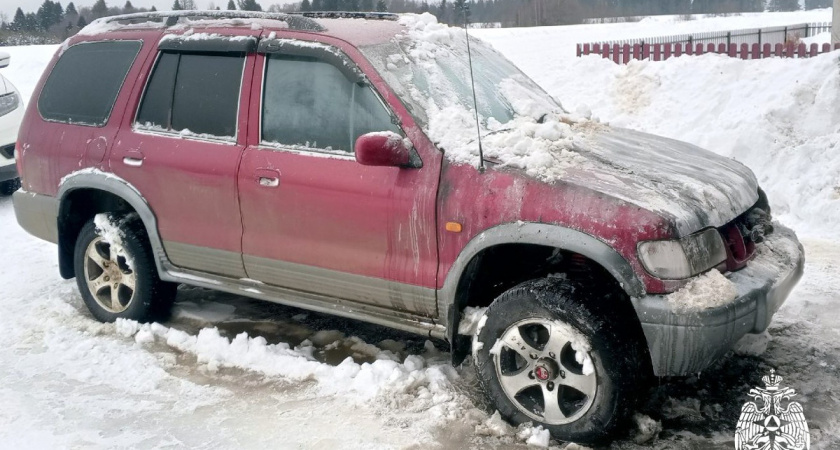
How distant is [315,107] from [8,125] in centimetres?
641

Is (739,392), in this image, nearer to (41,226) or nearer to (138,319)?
(138,319)

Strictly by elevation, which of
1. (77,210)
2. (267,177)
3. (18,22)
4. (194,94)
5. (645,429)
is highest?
(18,22)

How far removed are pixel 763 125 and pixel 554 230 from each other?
6.45 meters

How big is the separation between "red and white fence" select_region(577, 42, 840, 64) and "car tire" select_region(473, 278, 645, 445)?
35.3 feet

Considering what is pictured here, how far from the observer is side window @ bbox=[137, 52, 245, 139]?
444 centimetres

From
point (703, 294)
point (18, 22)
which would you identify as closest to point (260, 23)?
point (703, 294)

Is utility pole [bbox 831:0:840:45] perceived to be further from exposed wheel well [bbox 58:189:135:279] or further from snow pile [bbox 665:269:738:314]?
exposed wheel well [bbox 58:189:135:279]

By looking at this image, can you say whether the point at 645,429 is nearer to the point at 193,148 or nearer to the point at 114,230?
the point at 193,148

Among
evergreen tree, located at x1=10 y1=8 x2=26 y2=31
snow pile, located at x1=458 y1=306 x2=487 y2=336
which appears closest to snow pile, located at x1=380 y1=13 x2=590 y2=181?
snow pile, located at x1=458 y1=306 x2=487 y2=336

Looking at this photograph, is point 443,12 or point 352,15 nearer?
point 443,12

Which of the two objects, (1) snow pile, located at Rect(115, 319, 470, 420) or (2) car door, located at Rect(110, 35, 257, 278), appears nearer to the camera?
(1) snow pile, located at Rect(115, 319, 470, 420)

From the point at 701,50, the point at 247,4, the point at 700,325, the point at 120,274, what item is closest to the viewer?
the point at 700,325

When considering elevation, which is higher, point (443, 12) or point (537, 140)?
point (443, 12)

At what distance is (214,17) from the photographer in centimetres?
478
